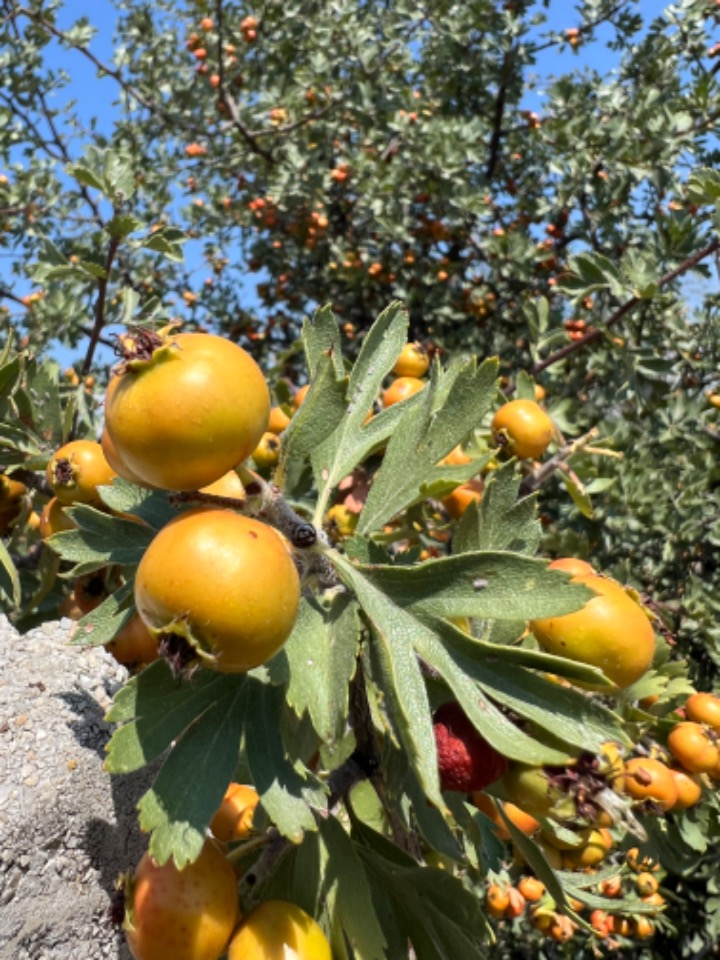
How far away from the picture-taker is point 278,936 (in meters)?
1.12

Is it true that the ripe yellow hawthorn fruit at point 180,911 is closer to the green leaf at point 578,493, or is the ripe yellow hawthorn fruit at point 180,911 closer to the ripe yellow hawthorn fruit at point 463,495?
the ripe yellow hawthorn fruit at point 463,495

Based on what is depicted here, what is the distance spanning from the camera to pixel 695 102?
3178 mm

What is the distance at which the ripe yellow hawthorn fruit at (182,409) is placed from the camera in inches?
35.9

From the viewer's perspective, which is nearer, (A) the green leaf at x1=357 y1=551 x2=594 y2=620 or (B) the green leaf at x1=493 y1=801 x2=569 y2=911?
(A) the green leaf at x1=357 y1=551 x2=594 y2=620

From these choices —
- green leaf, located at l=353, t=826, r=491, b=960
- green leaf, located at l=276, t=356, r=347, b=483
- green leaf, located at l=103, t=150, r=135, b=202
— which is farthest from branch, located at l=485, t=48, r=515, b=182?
green leaf, located at l=353, t=826, r=491, b=960

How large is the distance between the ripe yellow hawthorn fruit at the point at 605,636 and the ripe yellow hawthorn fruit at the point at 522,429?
0.88 metres

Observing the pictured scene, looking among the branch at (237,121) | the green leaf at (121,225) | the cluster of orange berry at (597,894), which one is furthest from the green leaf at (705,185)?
the branch at (237,121)

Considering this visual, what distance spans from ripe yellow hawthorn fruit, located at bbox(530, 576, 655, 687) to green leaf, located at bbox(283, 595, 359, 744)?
32 centimetres

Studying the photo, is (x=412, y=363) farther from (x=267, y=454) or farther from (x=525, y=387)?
(x=267, y=454)

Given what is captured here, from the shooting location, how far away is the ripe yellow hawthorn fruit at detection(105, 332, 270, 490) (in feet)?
2.99

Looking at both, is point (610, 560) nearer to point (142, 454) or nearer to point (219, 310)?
point (142, 454)

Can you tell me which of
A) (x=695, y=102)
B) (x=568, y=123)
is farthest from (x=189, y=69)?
(x=695, y=102)

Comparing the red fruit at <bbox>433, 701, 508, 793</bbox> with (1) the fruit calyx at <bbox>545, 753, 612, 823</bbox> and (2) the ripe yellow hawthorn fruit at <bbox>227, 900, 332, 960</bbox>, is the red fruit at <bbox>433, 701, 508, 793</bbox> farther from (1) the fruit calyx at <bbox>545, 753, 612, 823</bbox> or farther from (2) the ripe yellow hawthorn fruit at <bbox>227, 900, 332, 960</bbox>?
(2) the ripe yellow hawthorn fruit at <bbox>227, 900, 332, 960</bbox>

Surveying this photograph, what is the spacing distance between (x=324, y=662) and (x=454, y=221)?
360 cm
